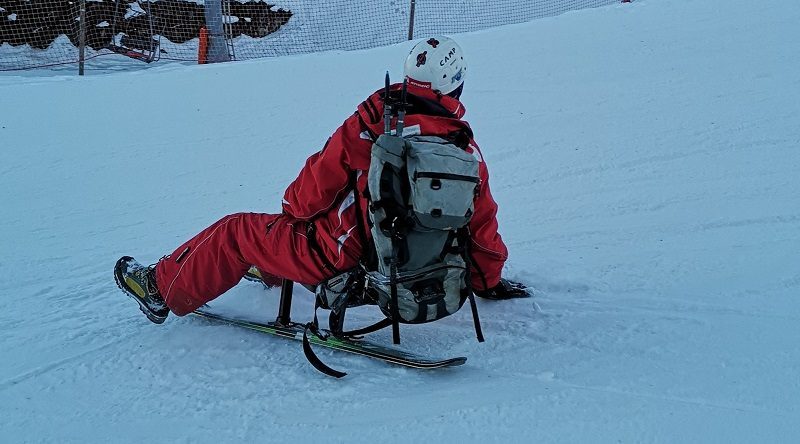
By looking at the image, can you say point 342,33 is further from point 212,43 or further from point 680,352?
point 680,352

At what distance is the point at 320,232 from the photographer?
9.55 feet

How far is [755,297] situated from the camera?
10.5 ft

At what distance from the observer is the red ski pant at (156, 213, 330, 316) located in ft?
9.75

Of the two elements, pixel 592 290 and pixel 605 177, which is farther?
pixel 605 177

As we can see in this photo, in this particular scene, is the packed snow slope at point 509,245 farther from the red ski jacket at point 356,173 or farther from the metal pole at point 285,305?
the red ski jacket at point 356,173

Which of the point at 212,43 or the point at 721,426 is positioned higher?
the point at 212,43

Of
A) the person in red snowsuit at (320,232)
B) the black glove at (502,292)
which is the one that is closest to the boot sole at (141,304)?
the person in red snowsuit at (320,232)

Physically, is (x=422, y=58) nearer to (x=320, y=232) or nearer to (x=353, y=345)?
(x=320, y=232)

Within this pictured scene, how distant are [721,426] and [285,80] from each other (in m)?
6.60

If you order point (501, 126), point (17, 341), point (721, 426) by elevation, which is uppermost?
point (501, 126)

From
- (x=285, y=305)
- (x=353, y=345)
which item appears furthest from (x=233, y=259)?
(x=353, y=345)

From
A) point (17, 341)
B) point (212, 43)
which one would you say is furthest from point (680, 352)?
point (212, 43)

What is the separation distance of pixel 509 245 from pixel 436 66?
5.09 feet

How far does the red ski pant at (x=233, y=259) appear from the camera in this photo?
2.97m
